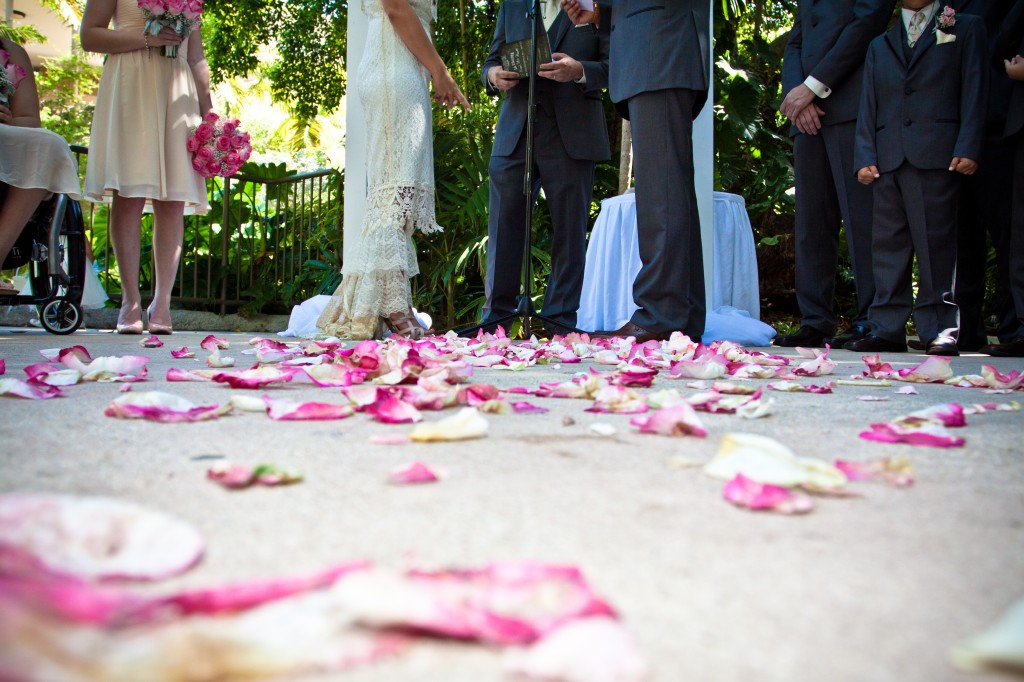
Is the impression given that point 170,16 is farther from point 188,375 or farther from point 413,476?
point 413,476

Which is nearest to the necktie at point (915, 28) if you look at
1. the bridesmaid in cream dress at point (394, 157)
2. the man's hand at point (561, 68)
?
the man's hand at point (561, 68)

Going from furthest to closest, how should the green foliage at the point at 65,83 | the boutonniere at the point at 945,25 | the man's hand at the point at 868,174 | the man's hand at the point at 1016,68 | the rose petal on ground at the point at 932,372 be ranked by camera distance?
the green foliage at the point at 65,83 < the man's hand at the point at 868,174 < the boutonniere at the point at 945,25 < the man's hand at the point at 1016,68 < the rose petal on ground at the point at 932,372

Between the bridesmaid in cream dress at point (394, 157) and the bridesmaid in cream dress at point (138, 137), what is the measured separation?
0.99 metres

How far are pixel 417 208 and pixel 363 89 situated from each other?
0.65m

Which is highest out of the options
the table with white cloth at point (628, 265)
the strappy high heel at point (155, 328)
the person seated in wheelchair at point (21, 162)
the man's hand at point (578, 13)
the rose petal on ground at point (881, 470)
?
the man's hand at point (578, 13)

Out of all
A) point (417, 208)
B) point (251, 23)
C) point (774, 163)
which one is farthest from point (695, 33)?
point (251, 23)

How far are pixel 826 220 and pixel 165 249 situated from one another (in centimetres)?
350

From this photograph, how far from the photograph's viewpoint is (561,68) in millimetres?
4066

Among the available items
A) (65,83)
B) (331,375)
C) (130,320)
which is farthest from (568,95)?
(65,83)

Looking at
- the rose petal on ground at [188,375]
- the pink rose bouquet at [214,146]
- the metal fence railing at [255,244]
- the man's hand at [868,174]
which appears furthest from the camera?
the metal fence railing at [255,244]

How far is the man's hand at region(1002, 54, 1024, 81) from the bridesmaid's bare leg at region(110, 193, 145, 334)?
4.13 m

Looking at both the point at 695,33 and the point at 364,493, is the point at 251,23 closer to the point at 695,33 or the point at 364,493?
the point at 695,33

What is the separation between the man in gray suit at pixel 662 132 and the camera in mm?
3570

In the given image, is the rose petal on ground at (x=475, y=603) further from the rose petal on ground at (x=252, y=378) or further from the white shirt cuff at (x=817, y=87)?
the white shirt cuff at (x=817, y=87)
